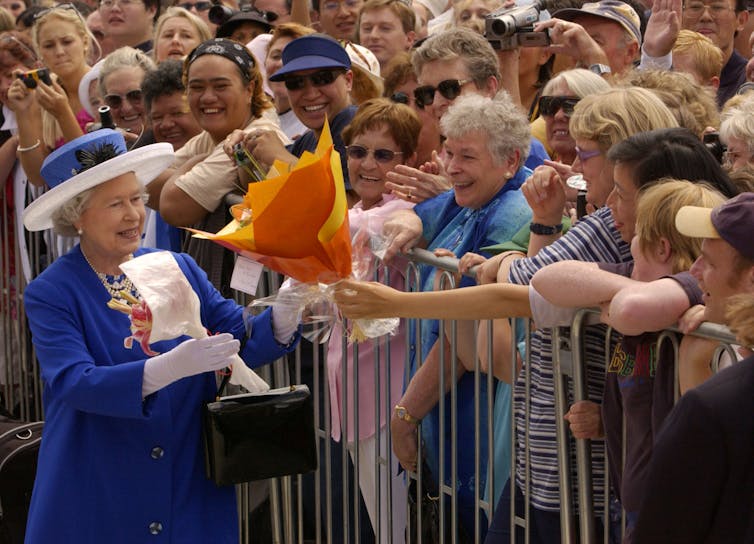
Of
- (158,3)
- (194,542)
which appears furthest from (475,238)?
(158,3)

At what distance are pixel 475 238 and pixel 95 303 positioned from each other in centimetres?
134

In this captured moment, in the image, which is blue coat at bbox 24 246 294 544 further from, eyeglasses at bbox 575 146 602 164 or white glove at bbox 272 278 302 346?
eyeglasses at bbox 575 146 602 164

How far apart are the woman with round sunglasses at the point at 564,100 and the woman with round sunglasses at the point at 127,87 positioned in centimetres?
335

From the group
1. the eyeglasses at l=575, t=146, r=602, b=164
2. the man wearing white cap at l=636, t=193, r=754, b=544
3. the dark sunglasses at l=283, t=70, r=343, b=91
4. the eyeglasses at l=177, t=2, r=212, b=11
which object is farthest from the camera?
the eyeglasses at l=177, t=2, r=212, b=11

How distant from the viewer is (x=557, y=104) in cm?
464

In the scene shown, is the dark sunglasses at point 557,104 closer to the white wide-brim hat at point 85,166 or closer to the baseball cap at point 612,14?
the baseball cap at point 612,14

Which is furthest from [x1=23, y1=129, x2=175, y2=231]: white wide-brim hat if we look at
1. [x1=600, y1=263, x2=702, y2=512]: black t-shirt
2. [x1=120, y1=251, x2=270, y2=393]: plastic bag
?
[x1=600, y1=263, x2=702, y2=512]: black t-shirt

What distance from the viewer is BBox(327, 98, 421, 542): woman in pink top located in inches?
188

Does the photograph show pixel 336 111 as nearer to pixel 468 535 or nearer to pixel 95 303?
pixel 95 303

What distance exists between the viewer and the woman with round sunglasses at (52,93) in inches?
288

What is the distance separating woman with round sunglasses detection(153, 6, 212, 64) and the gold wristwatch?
155 inches

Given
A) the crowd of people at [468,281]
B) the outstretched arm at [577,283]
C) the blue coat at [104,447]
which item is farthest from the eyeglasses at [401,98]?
the outstretched arm at [577,283]

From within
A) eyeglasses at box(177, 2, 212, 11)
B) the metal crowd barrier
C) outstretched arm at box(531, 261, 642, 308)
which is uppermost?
eyeglasses at box(177, 2, 212, 11)

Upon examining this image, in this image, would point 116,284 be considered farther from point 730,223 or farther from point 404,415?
point 730,223
